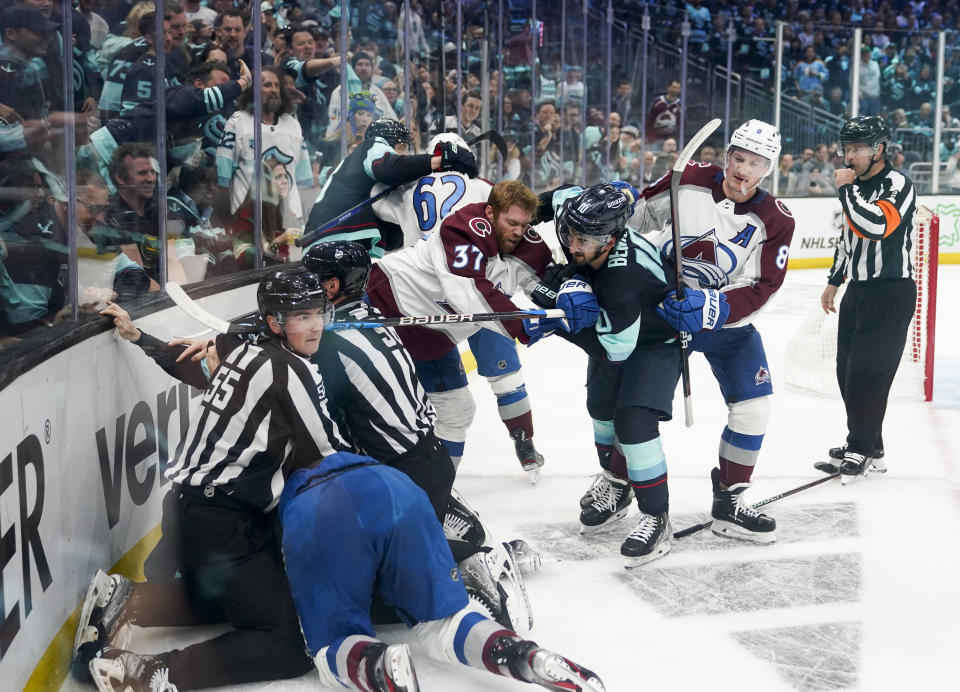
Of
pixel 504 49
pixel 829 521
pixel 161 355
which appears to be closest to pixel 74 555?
pixel 161 355

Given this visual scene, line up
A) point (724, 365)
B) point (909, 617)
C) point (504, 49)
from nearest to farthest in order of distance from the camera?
point (909, 617), point (724, 365), point (504, 49)

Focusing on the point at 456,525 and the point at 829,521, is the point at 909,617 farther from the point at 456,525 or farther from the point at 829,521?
the point at 456,525

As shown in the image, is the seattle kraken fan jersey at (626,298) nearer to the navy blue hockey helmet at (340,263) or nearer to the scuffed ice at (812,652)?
the navy blue hockey helmet at (340,263)

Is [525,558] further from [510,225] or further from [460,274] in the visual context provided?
[510,225]

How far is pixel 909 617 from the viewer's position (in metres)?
2.33

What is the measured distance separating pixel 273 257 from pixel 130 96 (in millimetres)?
1288

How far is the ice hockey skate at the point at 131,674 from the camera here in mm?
1877

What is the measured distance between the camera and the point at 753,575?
260 centimetres

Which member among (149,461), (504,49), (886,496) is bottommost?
(886,496)

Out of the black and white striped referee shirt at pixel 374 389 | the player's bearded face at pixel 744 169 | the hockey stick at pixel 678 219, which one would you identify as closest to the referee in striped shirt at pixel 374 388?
the black and white striped referee shirt at pixel 374 389

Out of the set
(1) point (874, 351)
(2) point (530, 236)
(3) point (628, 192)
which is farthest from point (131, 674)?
(1) point (874, 351)

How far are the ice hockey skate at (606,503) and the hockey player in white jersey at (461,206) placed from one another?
0.46 meters

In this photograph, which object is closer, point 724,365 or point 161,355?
point 161,355

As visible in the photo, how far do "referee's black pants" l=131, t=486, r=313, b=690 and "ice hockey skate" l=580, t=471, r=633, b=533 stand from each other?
1.10m
